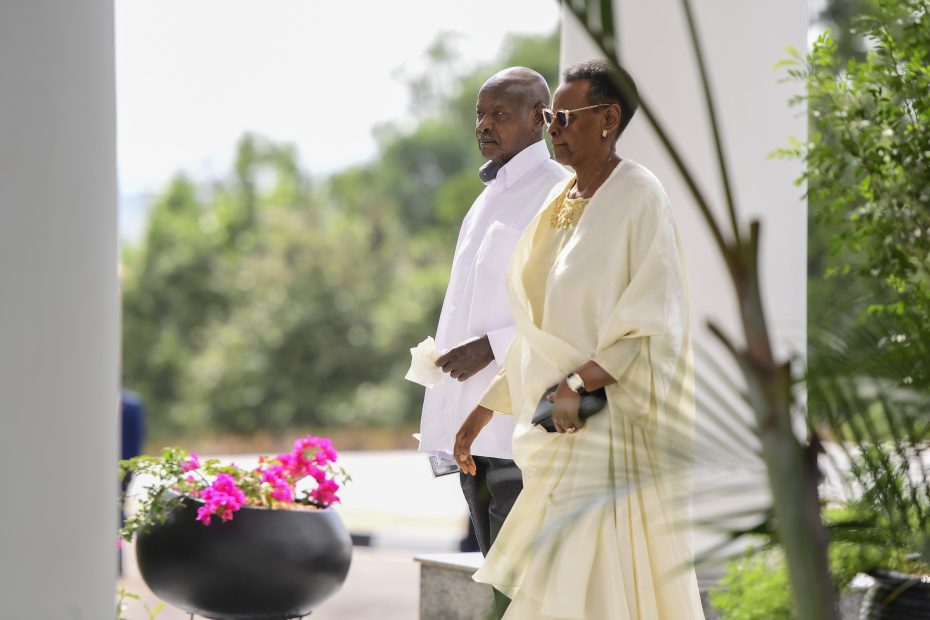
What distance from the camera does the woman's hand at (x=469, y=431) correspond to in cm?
354

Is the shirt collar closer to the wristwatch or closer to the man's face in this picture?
the man's face

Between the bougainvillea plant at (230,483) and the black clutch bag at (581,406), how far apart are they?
1557mm

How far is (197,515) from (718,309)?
1928 mm

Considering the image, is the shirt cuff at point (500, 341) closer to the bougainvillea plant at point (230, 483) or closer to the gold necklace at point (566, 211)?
the gold necklace at point (566, 211)

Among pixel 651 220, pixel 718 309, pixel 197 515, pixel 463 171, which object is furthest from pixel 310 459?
pixel 463 171

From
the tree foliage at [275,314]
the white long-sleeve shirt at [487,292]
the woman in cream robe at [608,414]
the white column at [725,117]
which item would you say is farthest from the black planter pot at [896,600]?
the tree foliage at [275,314]

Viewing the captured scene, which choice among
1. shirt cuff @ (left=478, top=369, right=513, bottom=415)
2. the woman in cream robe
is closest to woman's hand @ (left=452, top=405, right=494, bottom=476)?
shirt cuff @ (left=478, top=369, right=513, bottom=415)

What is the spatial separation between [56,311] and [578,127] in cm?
134

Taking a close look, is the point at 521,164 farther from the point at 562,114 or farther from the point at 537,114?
the point at 562,114

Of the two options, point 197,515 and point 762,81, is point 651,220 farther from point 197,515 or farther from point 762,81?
point 197,515

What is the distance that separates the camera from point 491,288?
3699 mm

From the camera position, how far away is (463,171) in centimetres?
3069

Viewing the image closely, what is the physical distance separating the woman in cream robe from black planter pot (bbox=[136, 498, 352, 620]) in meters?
A: 1.24

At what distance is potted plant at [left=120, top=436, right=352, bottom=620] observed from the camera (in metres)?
4.30
